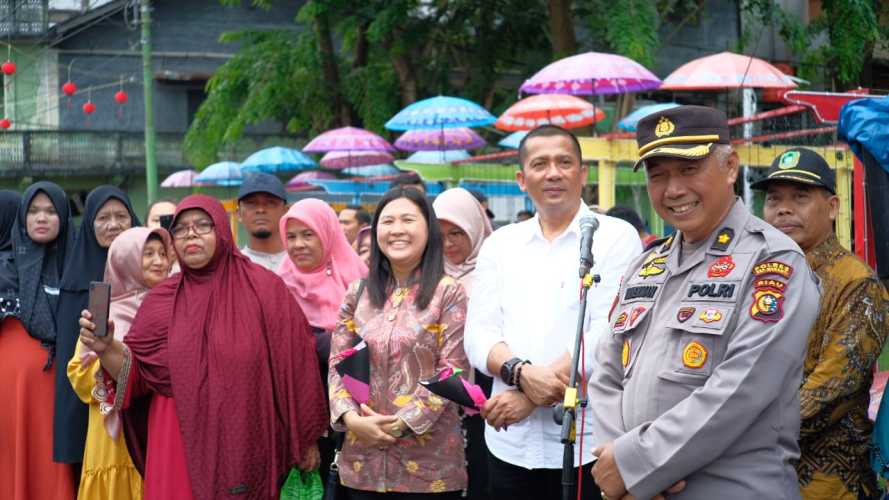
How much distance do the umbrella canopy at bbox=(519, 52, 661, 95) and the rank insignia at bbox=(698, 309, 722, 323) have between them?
7.30m

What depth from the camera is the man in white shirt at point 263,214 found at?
595 centimetres

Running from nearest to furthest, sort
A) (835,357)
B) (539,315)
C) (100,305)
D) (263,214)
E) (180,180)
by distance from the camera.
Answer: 1. (835,357)
2. (539,315)
3. (100,305)
4. (263,214)
5. (180,180)

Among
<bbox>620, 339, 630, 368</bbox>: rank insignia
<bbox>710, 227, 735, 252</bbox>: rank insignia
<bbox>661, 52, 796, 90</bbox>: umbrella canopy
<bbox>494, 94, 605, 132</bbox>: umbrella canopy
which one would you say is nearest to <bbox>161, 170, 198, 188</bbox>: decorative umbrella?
<bbox>494, 94, 605, 132</bbox>: umbrella canopy

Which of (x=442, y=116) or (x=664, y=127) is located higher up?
(x=442, y=116)

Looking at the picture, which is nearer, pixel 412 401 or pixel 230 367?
pixel 412 401

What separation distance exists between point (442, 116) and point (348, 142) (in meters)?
2.23

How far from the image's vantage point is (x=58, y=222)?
558 cm

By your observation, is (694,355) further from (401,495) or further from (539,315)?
(401,495)

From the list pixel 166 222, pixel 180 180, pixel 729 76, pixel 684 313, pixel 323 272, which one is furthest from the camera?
pixel 180 180

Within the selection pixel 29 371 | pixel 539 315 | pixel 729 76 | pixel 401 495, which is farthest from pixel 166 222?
pixel 729 76

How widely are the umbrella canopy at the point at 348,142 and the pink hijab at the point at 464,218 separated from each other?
8293mm

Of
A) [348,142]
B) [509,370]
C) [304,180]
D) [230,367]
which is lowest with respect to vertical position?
[230,367]

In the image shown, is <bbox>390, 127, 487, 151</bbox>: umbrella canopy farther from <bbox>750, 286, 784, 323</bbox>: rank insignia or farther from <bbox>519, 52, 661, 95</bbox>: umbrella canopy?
<bbox>750, 286, 784, 323</bbox>: rank insignia

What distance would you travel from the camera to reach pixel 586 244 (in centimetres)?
349
